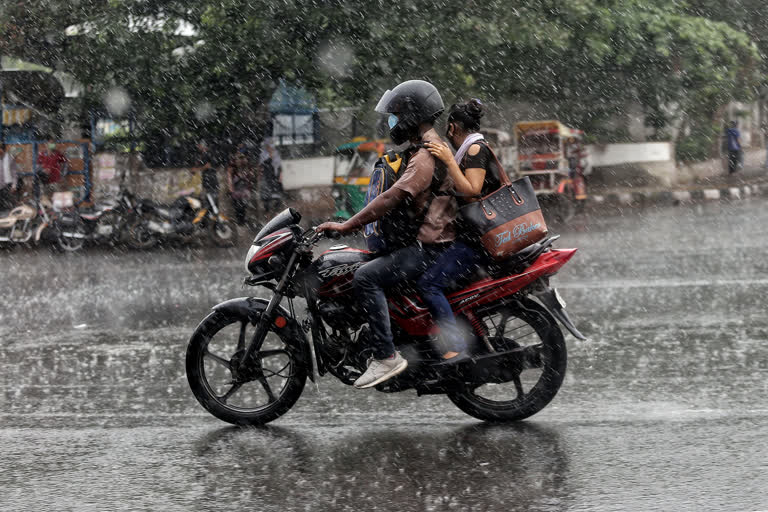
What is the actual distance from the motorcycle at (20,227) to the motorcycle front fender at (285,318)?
13.1m

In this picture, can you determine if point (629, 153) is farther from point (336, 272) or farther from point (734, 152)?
point (336, 272)

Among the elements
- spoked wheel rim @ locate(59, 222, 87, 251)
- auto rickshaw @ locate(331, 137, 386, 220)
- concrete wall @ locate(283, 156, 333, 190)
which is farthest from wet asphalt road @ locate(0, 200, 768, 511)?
concrete wall @ locate(283, 156, 333, 190)

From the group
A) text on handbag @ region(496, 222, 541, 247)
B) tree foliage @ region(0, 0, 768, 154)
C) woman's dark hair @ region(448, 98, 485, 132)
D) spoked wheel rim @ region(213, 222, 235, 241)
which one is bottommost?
spoked wheel rim @ region(213, 222, 235, 241)

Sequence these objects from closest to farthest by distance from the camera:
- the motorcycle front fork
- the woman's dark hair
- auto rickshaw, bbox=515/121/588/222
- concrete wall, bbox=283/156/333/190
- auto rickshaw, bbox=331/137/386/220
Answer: the motorcycle front fork
the woman's dark hair
auto rickshaw, bbox=331/137/386/220
auto rickshaw, bbox=515/121/588/222
concrete wall, bbox=283/156/333/190

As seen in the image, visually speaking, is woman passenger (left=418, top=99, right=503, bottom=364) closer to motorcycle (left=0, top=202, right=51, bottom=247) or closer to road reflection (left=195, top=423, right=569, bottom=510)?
road reflection (left=195, top=423, right=569, bottom=510)

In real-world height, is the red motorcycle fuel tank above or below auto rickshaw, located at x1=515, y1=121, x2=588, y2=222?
below

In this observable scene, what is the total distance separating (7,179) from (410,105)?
55.7 ft

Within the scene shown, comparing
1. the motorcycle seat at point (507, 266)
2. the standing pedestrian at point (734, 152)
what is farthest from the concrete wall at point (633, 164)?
the motorcycle seat at point (507, 266)

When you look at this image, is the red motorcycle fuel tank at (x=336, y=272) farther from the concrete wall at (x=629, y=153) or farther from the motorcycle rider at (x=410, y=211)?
the concrete wall at (x=629, y=153)

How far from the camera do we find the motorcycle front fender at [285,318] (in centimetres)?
533

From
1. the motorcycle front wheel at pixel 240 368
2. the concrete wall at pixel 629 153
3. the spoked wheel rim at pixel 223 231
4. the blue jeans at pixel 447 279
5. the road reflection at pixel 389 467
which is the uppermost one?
the concrete wall at pixel 629 153

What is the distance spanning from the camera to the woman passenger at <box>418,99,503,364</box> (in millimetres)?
5105

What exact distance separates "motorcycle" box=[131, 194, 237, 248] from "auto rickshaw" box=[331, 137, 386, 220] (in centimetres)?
258

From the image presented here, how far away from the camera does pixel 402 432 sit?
17.1 feet
